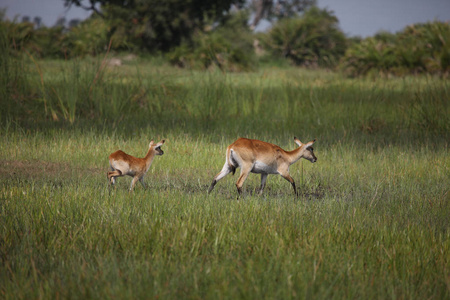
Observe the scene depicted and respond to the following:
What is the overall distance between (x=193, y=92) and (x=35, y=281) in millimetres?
7489

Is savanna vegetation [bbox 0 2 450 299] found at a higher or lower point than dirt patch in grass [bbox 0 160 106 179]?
higher

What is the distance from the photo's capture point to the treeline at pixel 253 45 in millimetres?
18688

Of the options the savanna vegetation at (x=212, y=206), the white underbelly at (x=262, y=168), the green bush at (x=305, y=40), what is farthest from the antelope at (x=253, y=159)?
the green bush at (x=305, y=40)

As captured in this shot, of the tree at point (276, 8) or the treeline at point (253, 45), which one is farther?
the tree at point (276, 8)

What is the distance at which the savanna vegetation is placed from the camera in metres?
2.95

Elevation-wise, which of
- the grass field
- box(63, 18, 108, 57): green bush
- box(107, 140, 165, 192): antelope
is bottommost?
the grass field

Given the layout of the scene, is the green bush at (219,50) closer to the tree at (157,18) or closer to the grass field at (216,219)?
the tree at (157,18)

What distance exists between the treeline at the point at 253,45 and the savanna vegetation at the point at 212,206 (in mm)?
3607

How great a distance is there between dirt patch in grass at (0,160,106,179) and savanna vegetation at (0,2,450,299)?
0.02 meters

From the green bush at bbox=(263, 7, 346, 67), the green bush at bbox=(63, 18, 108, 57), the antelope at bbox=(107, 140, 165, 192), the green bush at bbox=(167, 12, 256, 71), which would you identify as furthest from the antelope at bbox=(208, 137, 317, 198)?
the green bush at bbox=(263, 7, 346, 67)

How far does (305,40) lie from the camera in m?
28.0

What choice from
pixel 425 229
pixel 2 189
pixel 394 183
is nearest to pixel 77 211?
pixel 2 189

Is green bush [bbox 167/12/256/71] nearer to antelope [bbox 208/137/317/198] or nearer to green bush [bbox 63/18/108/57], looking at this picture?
green bush [bbox 63/18/108/57]

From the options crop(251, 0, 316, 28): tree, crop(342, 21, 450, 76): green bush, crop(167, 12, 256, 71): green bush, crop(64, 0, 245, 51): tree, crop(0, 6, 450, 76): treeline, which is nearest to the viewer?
crop(342, 21, 450, 76): green bush
